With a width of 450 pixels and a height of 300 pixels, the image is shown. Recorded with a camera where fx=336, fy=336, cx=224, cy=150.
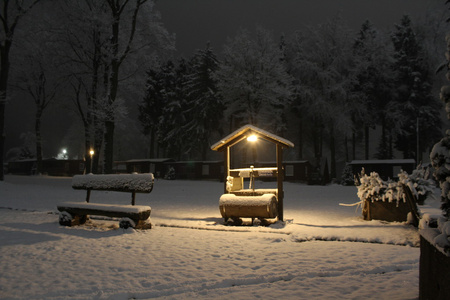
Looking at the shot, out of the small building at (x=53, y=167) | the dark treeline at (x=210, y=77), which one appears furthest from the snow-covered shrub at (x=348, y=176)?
the small building at (x=53, y=167)

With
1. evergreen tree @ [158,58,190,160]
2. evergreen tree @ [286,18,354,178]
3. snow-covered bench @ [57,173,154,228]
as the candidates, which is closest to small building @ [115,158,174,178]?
evergreen tree @ [158,58,190,160]

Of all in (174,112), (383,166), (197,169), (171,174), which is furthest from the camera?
(174,112)

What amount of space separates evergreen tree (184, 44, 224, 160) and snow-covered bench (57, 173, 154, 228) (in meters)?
32.7

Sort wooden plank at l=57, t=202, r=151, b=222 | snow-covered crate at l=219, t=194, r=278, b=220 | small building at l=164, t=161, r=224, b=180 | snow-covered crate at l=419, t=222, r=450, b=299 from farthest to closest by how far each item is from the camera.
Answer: small building at l=164, t=161, r=224, b=180
snow-covered crate at l=219, t=194, r=278, b=220
wooden plank at l=57, t=202, r=151, b=222
snow-covered crate at l=419, t=222, r=450, b=299

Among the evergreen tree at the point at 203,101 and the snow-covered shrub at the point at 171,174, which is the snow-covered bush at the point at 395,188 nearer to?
the snow-covered shrub at the point at 171,174

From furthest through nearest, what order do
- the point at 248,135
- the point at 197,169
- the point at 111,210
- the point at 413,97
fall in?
the point at 197,169
the point at 413,97
the point at 248,135
the point at 111,210

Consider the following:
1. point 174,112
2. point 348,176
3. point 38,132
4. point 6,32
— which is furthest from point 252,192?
point 38,132

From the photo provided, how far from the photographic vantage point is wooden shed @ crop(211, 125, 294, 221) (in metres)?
9.17

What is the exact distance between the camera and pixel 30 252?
609cm

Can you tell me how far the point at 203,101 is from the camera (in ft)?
139

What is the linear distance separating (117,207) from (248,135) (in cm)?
475

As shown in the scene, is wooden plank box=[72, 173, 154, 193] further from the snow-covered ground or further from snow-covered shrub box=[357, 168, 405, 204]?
snow-covered shrub box=[357, 168, 405, 204]

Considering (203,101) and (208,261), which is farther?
(203,101)

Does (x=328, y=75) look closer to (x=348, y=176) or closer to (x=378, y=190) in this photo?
(x=348, y=176)
